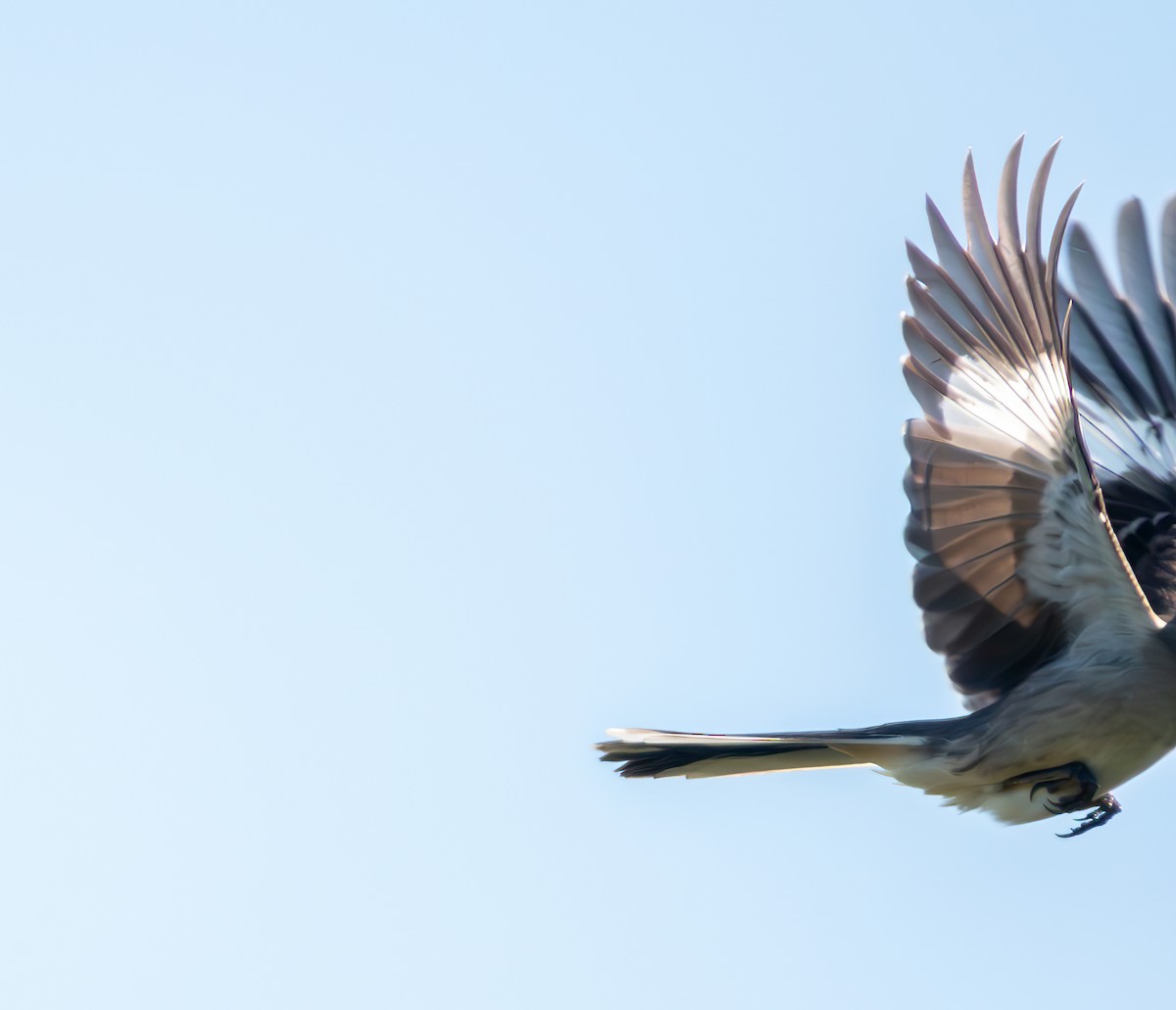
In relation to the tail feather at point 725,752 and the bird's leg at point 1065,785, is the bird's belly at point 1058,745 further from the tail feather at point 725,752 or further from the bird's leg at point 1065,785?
the tail feather at point 725,752

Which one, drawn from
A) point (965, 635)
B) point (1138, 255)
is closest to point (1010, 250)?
point (965, 635)

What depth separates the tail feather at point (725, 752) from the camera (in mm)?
5281

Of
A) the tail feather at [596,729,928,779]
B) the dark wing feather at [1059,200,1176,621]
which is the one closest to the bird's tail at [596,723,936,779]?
the tail feather at [596,729,928,779]

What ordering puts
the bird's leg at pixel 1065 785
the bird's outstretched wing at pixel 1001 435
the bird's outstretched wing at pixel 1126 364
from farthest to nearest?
the bird's outstretched wing at pixel 1126 364
the bird's leg at pixel 1065 785
the bird's outstretched wing at pixel 1001 435

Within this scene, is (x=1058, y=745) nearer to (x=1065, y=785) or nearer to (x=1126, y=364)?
(x=1065, y=785)

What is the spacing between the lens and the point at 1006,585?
5.32 metres

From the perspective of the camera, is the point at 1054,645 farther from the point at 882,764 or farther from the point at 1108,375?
the point at 1108,375

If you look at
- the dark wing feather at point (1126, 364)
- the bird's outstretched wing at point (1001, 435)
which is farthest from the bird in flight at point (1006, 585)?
the dark wing feather at point (1126, 364)

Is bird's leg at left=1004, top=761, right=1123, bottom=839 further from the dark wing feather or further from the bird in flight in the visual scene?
the dark wing feather

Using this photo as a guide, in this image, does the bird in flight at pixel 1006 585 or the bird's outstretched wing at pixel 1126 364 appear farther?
the bird's outstretched wing at pixel 1126 364

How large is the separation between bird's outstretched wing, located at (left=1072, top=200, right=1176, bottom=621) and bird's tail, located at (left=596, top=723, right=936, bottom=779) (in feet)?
5.67

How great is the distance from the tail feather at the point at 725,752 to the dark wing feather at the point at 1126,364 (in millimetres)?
1781

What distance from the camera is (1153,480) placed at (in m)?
6.48

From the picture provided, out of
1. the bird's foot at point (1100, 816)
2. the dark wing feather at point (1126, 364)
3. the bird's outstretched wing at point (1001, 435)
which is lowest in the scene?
the bird's foot at point (1100, 816)
